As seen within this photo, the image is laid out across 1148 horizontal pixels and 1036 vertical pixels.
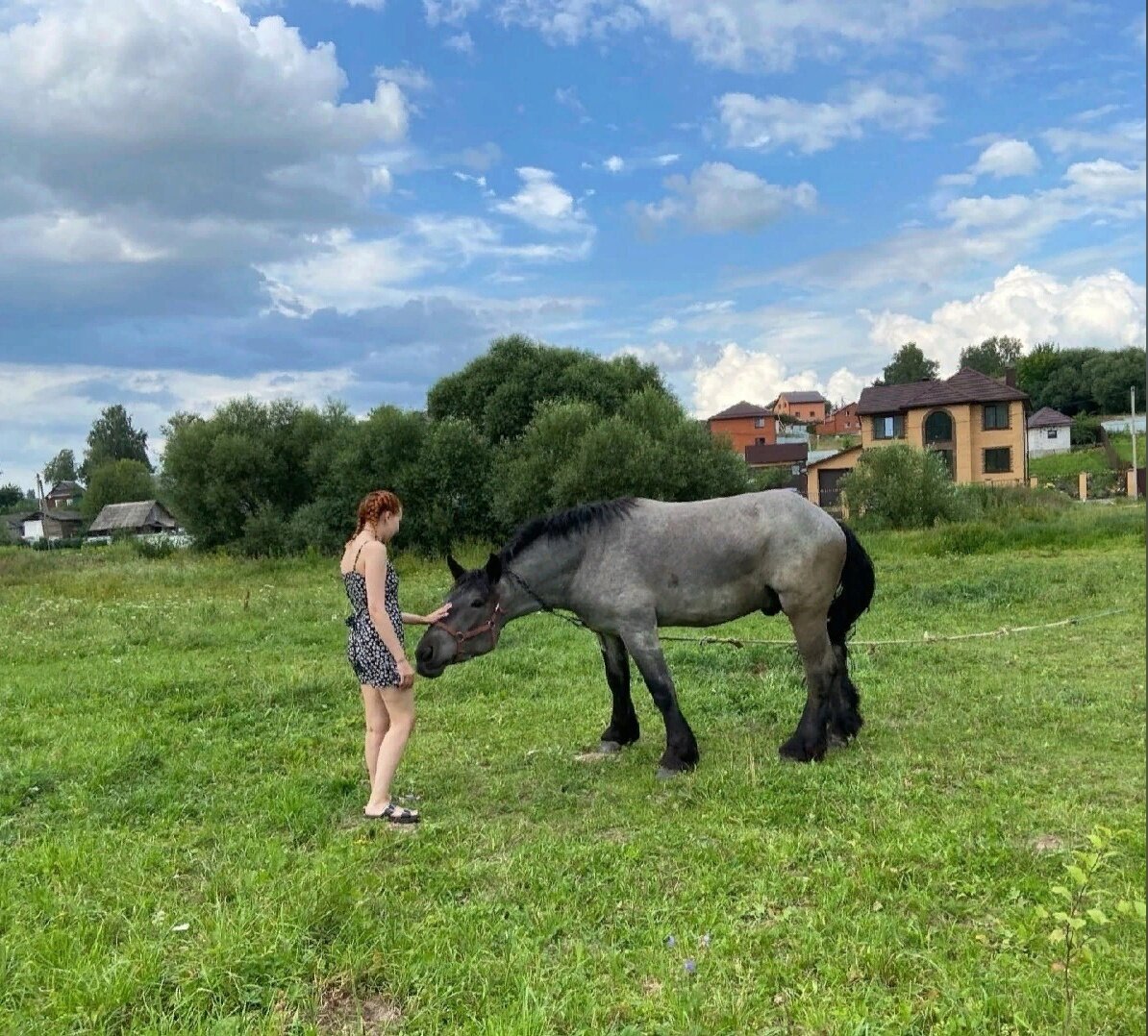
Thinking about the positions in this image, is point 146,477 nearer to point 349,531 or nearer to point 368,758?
point 349,531

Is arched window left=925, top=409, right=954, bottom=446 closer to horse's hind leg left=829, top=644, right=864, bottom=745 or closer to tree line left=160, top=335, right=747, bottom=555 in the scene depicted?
tree line left=160, top=335, right=747, bottom=555

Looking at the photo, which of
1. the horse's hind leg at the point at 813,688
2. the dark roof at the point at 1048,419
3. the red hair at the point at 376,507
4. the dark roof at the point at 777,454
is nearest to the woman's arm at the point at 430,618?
the red hair at the point at 376,507

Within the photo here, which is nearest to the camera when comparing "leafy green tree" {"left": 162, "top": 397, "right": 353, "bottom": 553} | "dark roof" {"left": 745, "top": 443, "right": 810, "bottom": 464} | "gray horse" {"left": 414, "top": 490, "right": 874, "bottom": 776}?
"gray horse" {"left": 414, "top": 490, "right": 874, "bottom": 776}

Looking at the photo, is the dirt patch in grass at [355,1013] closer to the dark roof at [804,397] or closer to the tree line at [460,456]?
the tree line at [460,456]

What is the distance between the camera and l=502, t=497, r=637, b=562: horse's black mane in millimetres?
5934

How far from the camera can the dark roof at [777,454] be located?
5512 cm

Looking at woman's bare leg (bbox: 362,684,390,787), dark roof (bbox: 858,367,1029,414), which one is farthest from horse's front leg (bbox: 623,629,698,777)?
dark roof (bbox: 858,367,1029,414)

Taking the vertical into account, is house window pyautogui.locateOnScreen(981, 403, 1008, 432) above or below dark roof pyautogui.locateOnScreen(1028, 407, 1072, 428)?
below

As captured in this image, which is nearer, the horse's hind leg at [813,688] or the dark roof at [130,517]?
the horse's hind leg at [813,688]

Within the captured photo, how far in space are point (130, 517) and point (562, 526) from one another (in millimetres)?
66634

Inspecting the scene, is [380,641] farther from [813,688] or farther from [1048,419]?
[1048,419]

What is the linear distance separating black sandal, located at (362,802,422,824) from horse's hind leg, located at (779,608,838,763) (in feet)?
8.14

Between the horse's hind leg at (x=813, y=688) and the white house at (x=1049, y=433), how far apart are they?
54.2m

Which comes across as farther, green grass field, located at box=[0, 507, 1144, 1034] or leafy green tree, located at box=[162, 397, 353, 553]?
leafy green tree, located at box=[162, 397, 353, 553]
